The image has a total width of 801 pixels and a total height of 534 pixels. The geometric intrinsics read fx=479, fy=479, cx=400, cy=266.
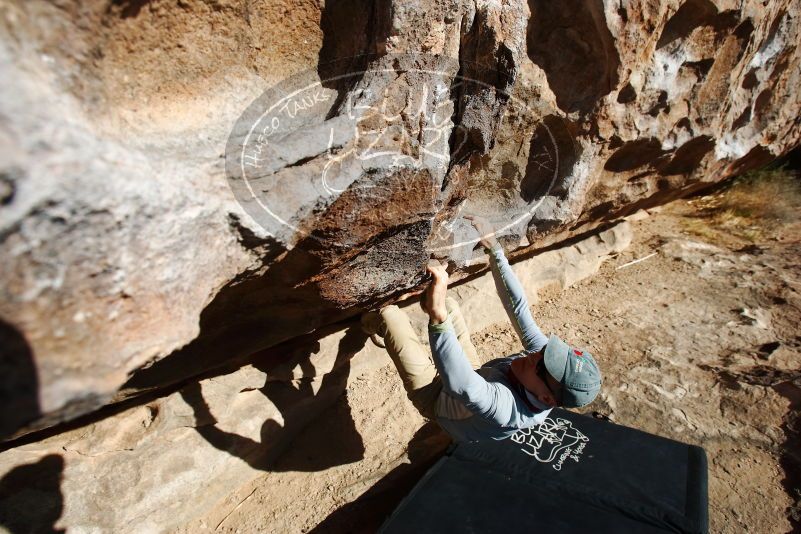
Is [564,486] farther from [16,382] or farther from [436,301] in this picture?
[16,382]

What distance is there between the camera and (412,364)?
5.68 feet

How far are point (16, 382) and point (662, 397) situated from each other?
229cm

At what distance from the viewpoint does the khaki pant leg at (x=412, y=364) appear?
1723 millimetres

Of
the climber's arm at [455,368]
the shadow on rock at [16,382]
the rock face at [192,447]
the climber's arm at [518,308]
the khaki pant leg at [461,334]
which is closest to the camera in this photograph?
the shadow on rock at [16,382]

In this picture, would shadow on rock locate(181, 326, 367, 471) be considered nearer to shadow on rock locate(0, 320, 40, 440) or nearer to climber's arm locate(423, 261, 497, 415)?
climber's arm locate(423, 261, 497, 415)

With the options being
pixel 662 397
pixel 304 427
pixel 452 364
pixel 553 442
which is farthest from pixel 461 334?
pixel 662 397

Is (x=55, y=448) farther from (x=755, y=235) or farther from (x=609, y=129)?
(x=755, y=235)

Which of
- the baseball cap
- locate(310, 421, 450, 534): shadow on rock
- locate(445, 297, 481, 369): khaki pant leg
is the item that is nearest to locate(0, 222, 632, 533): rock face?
locate(310, 421, 450, 534): shadow on rock

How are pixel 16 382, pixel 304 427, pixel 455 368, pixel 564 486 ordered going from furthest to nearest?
1. pixel 304 427
2. pixel 564 486
3. pixel 455 368
4. pixel 16 382

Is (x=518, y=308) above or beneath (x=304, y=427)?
above

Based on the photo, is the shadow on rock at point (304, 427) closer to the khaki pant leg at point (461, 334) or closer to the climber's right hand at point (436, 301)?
the khaki pant leg at point (461, 334)

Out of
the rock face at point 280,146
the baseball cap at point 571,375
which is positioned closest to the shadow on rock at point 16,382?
the rock face at point 280,146

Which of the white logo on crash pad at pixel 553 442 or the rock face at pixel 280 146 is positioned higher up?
the rock face at pixel 280 146

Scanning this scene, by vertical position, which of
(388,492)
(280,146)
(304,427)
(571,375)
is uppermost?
(280,146)
